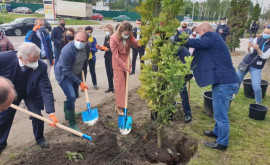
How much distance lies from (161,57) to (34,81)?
75.3 inches

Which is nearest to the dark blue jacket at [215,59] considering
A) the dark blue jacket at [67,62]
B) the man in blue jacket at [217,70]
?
the man in blue jacket at [217,70]

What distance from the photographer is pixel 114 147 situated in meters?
3.70

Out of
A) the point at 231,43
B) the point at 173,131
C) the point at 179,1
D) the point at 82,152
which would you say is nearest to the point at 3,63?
the point at 82,152

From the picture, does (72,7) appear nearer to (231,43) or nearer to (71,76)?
(231,43)

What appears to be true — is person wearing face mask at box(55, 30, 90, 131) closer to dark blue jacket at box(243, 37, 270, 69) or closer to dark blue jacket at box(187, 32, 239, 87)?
dark blue jacket at box(187, 32, 239, 87)

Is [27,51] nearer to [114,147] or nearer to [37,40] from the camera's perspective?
[114,147]

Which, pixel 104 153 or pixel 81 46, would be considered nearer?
pixel 104 153

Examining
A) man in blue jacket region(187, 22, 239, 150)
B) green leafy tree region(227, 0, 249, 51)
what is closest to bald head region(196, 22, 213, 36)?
man in blue jacket region(187, 22, 239, 150)

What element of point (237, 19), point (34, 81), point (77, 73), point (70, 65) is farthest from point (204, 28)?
point (237, 19)

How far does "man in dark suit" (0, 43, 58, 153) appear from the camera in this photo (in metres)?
3.01

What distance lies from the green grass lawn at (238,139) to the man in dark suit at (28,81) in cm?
242

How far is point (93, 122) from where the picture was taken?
441 cm

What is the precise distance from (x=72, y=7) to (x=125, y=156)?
3805 centimetres

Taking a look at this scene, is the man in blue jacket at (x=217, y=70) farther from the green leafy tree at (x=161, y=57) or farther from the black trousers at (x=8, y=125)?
the black trousers at (x=8, y=125)
